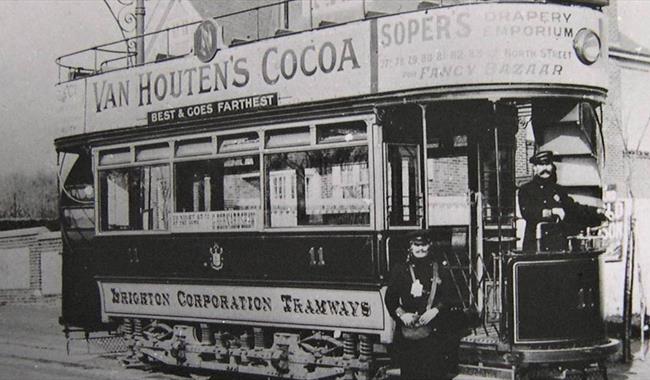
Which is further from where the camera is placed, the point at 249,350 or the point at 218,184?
the point at 218,184

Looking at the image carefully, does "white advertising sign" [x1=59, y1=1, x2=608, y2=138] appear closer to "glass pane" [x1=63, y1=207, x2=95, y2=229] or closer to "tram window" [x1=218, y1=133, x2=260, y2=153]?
"tram window" [x1=218, y1=133, x2=260, y2=153]

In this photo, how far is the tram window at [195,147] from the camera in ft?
31.8

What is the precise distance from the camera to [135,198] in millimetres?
10727

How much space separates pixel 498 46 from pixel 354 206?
2.03m

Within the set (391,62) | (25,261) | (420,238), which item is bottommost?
(25,261)

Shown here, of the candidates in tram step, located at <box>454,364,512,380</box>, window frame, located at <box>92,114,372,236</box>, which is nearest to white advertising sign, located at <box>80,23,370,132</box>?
window frame, located at <box>92,114,372,236</box>

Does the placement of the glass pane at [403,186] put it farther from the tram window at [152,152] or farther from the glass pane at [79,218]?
the glass pane at [79,218]

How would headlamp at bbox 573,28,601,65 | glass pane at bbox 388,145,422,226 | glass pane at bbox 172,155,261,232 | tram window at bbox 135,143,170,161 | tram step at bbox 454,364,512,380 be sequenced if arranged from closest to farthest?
tram step at bbox 454,364,512,380 → headlamp at bbox 573,28,601,65 → glass pane at bbox 388,145,422,226 → glass pane at bbox 172,155,261,232 → tram window at bbox 135,143,170,161

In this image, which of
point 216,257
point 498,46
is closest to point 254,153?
point 216,257

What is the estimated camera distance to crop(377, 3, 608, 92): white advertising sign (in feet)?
24.7

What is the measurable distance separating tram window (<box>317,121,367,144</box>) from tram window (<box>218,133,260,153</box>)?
86cm

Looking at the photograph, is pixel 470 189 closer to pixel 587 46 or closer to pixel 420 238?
pixel 420 238

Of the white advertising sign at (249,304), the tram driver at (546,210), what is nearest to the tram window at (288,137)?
the white advertising sign at (249,304)

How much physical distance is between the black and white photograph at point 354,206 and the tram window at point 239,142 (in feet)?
0.10
